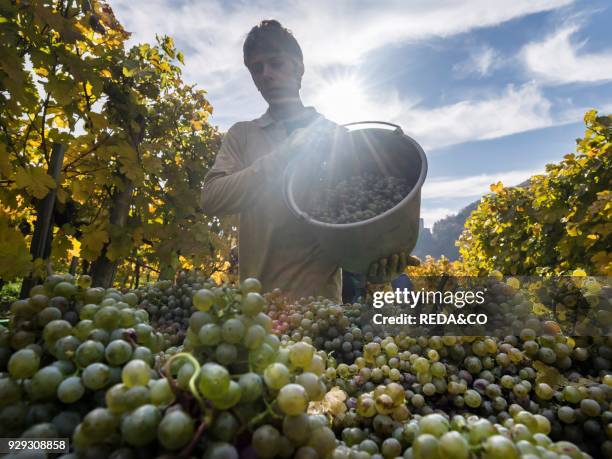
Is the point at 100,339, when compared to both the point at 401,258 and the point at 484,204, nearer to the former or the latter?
the point at 401,258

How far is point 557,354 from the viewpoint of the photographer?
99 centimetres

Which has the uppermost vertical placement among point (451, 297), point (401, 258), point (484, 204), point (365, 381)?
point (484, 204)

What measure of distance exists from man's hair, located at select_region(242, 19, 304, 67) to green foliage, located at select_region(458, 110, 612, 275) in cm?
194

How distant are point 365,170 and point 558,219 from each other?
399cm

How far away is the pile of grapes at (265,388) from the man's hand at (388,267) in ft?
2.86

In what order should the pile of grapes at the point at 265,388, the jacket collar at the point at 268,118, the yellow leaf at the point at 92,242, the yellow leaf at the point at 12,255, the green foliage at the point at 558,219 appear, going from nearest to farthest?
the pile of grapes at the point at 265,388 → the yellow leaf at the point at 12,255 → the jacket collar at the point at 268,118 → the yellow leaf at the point at 92,242 → the green foliage at the point at 558,219

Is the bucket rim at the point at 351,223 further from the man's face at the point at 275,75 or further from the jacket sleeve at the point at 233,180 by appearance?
the man's face at the point at 275,75

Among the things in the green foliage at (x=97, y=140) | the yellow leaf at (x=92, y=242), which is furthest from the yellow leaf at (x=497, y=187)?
the yellow leaf at (x=92, y=242)

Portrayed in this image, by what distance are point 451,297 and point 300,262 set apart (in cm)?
145

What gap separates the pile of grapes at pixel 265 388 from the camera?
504 millimetres

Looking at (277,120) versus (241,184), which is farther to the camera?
(277,120)

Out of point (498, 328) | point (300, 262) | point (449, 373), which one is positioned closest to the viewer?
point (449, 373)

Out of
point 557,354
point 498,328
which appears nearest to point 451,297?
point 498,328

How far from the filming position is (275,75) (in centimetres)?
246
